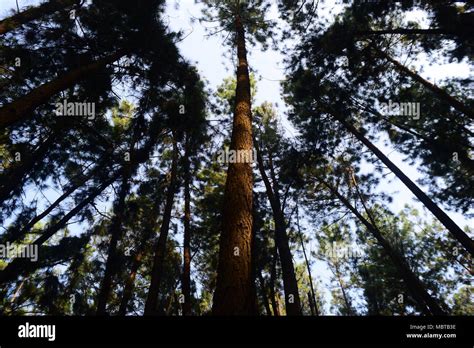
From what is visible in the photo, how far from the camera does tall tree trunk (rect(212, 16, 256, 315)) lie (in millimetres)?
2461

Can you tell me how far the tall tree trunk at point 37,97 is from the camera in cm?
429

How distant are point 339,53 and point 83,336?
891cm

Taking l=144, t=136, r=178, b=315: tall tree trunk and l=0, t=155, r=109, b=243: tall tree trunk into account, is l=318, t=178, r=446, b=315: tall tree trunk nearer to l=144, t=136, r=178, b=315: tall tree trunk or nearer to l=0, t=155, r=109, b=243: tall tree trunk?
l=144, t=136, r=178, b=315: tall tree trunk

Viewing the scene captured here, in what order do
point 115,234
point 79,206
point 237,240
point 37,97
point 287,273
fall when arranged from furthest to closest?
point 79,206, point 115,234, point 287,273, point 37,97, point 237,240

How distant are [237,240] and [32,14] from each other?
7.59m

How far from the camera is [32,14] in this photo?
6.38 meters

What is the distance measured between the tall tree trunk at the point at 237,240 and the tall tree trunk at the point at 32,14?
19.0 feet

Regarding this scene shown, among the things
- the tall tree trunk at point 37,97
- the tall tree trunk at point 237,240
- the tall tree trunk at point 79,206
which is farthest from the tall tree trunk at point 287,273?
the tall tree trunk at point 37,97

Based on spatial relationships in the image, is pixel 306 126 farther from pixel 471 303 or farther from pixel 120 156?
pixel 471 303

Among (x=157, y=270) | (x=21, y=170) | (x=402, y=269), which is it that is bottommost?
(x=402, y=269)

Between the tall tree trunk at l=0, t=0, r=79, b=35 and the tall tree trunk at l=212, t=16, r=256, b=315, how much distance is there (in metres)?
5.79

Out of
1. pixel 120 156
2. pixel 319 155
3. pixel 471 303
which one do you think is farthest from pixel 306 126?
pixel 471 303

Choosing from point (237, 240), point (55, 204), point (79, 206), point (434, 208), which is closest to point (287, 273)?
point (434, 208)

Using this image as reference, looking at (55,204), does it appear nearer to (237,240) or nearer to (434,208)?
(237,240)
